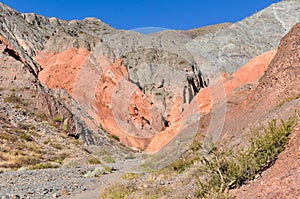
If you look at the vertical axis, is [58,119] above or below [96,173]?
above

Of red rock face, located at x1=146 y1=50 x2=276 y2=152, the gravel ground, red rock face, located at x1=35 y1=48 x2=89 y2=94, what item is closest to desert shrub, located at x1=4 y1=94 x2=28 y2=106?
red rock face, located at x1=146 y1=50 x2=276 y2=152

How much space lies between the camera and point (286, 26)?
82.6 m

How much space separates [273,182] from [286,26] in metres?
84.4

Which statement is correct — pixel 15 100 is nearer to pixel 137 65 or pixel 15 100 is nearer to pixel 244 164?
pixel 244 164

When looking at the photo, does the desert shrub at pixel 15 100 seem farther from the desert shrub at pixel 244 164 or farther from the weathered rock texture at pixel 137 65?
the desert shrub at pixel 244 164

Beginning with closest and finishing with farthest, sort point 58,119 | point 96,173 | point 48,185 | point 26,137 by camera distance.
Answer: point 48,185, point 96,173, point 26,137, point 58,119

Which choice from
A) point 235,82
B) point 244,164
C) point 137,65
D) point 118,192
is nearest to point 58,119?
point 235,82

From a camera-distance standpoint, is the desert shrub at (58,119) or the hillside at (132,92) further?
the desert shrub at (58,119)

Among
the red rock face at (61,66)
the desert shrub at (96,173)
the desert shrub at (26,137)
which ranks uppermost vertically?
the red rock face at (61,66)

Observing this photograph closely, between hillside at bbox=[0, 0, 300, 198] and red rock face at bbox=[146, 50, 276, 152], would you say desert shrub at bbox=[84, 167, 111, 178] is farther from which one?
red rock face at bbox=[146, 50, 276, 152]

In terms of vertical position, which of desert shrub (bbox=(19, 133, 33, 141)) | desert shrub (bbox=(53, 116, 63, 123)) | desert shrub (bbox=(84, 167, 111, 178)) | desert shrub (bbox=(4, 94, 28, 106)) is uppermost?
desert shrub (bbox=(4, 94, 28, 106))

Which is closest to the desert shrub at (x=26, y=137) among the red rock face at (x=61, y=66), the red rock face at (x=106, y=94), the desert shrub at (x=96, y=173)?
the desert shrub at (x=96, y=173)

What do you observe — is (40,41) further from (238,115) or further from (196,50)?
(238,115)

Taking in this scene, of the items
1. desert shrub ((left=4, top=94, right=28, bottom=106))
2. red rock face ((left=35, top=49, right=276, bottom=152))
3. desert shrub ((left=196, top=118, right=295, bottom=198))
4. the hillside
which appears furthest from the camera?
red rock face ((left=35, top=49, right=276, bottom=152))
